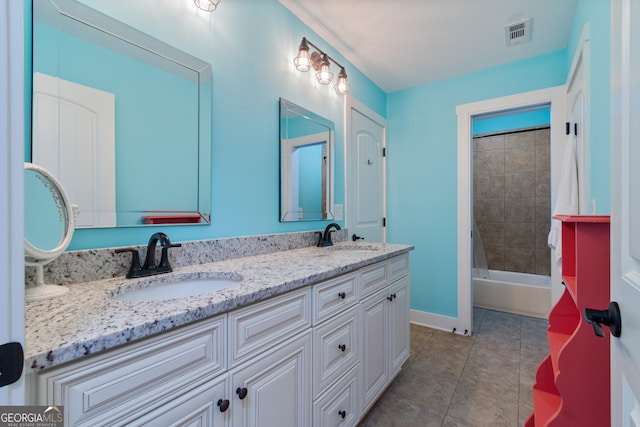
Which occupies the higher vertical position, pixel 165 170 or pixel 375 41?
pixel 375 41

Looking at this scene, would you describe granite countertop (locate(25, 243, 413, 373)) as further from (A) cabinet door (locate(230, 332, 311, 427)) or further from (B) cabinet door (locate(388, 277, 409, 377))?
(B) cabinet door (locate(388, 277, 409, 377))

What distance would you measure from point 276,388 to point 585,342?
1024 mm

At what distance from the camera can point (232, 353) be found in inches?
31.0

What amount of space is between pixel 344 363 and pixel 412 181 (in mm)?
2094

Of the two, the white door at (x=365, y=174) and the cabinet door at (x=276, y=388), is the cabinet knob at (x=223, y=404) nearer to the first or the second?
the cabinet door at (x=276, y=388)

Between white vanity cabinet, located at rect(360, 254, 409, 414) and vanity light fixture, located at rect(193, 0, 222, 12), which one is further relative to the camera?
white vanity cabinet, located at rect(360, 254, 409, 414)

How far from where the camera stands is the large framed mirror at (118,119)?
904mm

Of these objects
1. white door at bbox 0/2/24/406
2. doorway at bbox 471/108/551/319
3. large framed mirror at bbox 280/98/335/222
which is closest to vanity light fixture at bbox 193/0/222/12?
large framed mirror at bbox 280/98/335/222

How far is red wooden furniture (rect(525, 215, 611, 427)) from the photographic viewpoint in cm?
83

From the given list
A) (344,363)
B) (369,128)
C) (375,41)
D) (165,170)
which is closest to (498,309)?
(369,128)

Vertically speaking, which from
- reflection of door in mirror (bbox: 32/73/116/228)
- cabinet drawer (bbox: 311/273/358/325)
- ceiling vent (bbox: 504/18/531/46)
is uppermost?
ceiling vent (bbox: 504/18/531/46)

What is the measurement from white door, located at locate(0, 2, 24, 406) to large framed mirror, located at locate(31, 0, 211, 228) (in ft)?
2.23

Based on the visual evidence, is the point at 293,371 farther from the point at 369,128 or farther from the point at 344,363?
the point at 369,128

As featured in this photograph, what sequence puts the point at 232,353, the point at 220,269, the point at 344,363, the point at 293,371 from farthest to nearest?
the point at 344,363 → the point at 220,269 → the point at 293,371 → the point at 232,353
